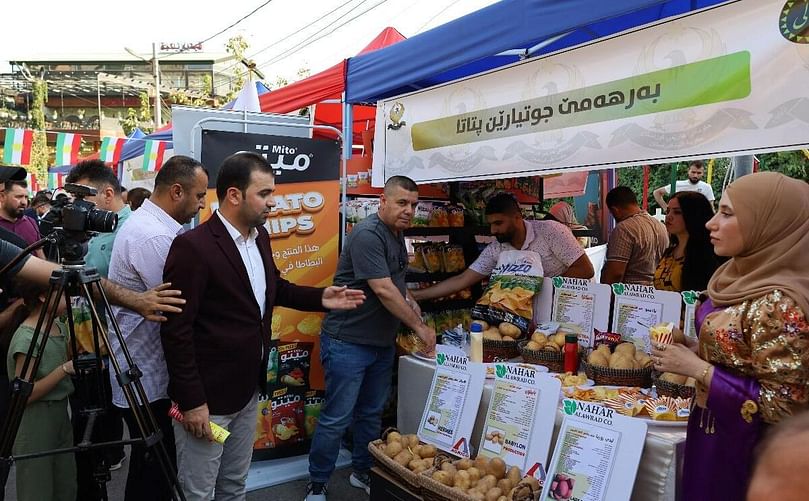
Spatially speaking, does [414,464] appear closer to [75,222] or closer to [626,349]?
[626,349]

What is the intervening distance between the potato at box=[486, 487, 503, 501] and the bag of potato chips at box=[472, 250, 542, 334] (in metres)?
1.00

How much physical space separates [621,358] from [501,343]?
26.3 inches

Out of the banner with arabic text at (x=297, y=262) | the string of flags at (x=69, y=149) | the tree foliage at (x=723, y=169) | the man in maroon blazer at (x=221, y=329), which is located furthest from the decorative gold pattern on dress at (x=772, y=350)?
the string of flags at (x=69, y=149)

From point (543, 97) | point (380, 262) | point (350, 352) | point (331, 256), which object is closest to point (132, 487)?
point (350, 352)

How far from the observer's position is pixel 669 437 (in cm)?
207

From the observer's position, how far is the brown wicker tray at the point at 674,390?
2270mm

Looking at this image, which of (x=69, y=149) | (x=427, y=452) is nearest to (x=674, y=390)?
(x=427, y=452)

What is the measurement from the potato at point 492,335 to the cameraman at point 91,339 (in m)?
1.84

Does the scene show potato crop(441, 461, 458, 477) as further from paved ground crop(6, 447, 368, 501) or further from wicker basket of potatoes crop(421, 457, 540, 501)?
paved ground crop(6, 447, 368, 501)

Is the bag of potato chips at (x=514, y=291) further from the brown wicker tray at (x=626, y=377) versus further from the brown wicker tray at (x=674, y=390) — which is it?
the brown wicker tray at (x=674, y=390)

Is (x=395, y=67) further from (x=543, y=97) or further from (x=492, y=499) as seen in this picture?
(x=492, y=499)

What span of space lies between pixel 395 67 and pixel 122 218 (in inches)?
92.2

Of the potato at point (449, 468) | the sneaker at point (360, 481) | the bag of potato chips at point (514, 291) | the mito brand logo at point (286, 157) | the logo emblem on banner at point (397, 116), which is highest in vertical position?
the logo emblem on banner at point (397, 116)

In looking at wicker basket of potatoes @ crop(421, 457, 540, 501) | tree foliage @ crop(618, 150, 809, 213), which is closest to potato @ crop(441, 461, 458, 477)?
wicker basket of potatoes @ crop(421, 457, 540, 501)
